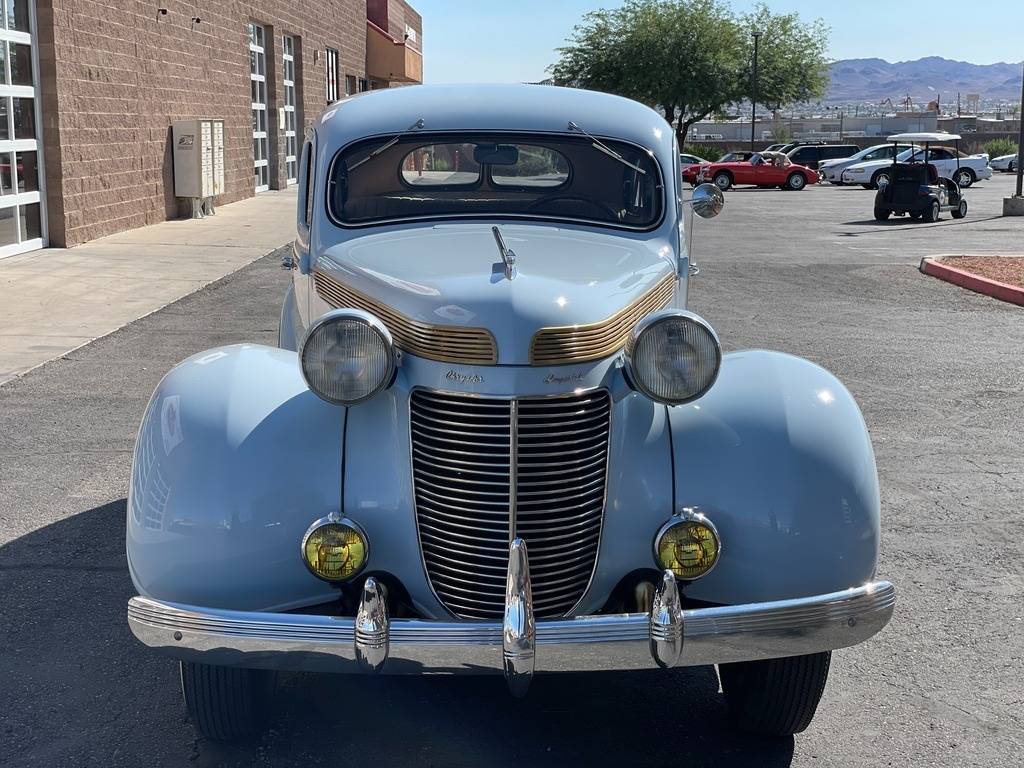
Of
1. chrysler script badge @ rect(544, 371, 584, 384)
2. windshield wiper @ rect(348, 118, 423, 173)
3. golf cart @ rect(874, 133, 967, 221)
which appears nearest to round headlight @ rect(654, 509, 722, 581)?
chrysler script badge @ rect(544, 371, 584, 384)

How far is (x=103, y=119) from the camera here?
58.2ft

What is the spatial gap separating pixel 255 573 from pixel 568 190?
215 cm

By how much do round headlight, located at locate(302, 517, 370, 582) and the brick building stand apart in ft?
43.0

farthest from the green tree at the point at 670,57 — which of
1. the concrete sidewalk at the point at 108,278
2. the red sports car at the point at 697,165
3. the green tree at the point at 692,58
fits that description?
the concrete sidewalk at the point at 108,278

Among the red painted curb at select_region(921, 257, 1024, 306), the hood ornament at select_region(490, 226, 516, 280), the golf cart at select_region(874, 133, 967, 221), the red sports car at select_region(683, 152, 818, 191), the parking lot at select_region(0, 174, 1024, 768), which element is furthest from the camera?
the red sports car at select_region(683, 152, 818, 191)

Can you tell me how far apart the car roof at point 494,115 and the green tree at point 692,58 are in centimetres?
5482

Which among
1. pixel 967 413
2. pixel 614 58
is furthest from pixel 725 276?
pixel 614 58

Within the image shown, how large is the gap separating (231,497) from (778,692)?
1.68m

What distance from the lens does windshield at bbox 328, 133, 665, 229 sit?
4746mm

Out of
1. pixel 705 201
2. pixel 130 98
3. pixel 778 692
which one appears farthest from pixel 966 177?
pixel 778 692

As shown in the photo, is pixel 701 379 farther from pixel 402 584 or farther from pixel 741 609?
pixel 402 584

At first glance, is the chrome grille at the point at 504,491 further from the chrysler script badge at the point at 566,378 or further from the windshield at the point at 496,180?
Answer: the windshield at the point at 496,180

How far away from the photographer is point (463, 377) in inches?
133

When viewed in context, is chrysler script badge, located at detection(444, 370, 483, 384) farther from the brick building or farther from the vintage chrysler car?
the brick building
